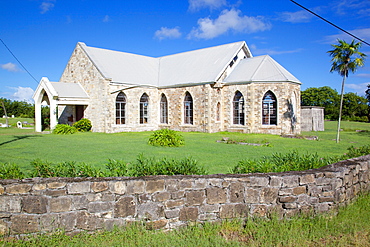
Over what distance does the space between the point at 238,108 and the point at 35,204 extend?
21319 millimetres

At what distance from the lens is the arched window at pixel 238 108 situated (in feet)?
80.4

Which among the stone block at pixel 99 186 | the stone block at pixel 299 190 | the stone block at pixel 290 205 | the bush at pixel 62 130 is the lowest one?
the stone block at pixel 290 205

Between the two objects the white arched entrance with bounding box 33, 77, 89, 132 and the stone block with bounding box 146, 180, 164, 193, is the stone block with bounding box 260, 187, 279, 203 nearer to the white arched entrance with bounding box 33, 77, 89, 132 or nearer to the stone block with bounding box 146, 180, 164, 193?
the stone block with bounding box 146, 180, 164, 193

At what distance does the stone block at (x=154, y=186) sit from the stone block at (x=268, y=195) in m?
1.86

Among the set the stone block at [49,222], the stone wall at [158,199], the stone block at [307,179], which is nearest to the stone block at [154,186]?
the stone wall at [158,199]

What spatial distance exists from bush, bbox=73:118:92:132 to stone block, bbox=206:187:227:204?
22020mm

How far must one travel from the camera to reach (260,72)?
23875mm

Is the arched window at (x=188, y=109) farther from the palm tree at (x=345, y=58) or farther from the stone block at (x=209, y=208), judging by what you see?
the stone block at (x=209, y=208)

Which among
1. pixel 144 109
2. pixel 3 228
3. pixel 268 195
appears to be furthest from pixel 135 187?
pixel 144 109

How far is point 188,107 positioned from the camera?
2652cm

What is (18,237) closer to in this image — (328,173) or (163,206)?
(163,206)

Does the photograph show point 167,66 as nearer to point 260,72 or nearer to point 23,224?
point 260,72

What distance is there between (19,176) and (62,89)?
21.6 metres

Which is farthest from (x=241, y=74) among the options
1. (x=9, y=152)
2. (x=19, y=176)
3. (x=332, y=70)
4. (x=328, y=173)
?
(x=19, y=176)
